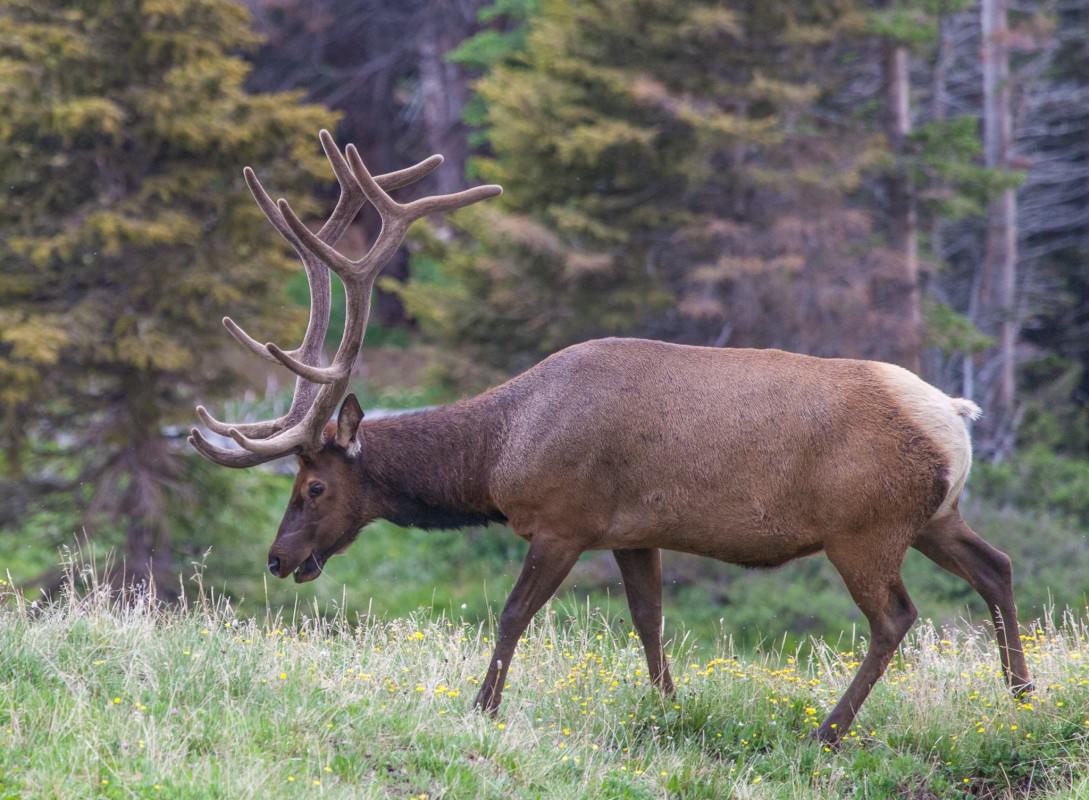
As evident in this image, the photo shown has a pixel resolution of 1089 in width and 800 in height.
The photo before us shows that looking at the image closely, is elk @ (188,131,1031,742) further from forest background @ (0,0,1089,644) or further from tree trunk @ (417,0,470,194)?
tree trunk @ (417,0,470,194)

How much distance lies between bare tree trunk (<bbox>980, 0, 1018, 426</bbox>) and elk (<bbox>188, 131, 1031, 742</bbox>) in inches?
709

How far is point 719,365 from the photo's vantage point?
7.35m

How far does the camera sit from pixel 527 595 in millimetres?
7047

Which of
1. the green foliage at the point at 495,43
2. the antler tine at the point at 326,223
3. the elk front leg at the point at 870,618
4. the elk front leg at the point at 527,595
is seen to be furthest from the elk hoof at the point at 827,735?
the green foliage at the point at 495,43

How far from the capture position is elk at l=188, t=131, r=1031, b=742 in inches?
276

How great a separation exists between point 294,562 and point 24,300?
10352 millimetres

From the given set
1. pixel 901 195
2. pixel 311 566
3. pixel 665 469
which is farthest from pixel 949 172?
pixel 311 566

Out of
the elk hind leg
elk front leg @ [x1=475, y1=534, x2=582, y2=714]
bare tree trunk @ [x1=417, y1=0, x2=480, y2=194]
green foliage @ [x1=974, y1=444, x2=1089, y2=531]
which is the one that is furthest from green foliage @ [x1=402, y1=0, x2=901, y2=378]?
elk front leg @ [x1=475, y1=534, x2=582, y2=714]

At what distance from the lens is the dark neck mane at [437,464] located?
7.60m

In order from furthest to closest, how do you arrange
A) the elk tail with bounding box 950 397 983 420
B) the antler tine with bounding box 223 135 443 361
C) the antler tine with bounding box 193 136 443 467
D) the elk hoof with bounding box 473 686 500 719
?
1. the antler tine with bounding box 223 135 443 361
2. the antler tine with bounding box 193 136 443 467
3. the elk tail with bounding box 950 397 983 420
4. the elk hoof with bounding box 473 686 500 719

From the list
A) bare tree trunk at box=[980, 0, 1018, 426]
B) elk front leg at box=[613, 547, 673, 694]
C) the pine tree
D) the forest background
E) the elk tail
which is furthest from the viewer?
bare tree trunk at box=[980, 0, 1018, 426]

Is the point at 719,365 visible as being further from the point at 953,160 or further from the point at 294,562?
the point at 953,160

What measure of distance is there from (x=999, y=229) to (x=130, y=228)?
51.2 feet

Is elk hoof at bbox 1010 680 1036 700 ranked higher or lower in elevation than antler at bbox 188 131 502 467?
lower
